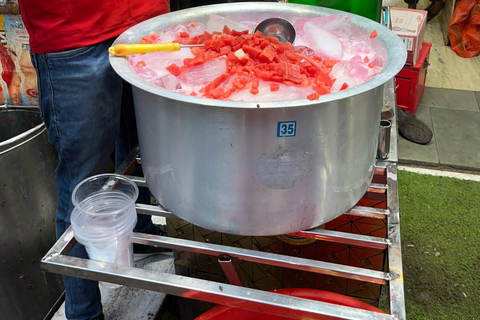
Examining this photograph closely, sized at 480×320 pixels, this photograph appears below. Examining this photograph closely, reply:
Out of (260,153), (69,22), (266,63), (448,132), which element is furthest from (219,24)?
(448,132)

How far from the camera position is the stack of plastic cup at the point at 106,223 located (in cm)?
119

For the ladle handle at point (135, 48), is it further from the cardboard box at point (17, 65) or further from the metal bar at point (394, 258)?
the cardboard box at point (17, 65)

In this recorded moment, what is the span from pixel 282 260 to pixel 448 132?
301cm

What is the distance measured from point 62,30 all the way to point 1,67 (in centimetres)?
88

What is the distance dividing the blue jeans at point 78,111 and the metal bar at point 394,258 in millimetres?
1047

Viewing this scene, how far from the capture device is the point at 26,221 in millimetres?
1830

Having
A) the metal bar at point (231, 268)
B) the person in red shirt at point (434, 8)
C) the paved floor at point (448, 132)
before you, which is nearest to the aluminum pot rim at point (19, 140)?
the metal bar at point (231, 268)

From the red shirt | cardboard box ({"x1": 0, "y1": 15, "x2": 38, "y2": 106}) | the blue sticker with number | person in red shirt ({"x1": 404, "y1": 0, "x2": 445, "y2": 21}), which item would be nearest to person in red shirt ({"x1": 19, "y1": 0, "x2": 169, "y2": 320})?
the red shirt

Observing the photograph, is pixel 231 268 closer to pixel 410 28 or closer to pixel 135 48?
pixel 135 48

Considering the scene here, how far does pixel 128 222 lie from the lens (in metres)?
1.24

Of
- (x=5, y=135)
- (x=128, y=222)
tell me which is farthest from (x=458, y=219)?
(x=5, y=135)

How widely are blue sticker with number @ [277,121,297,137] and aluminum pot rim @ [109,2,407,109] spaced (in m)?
0.06

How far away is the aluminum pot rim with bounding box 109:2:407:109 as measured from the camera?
3.19 ft

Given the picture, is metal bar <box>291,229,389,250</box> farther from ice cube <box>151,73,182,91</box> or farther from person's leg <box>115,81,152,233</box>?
person's leg <box>115,81,152,233</box>
